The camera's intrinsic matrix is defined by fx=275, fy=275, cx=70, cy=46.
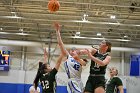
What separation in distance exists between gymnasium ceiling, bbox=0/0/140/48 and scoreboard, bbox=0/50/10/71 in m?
1.48

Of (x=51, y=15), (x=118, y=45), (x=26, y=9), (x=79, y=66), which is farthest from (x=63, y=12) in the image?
(x=79, y=66)

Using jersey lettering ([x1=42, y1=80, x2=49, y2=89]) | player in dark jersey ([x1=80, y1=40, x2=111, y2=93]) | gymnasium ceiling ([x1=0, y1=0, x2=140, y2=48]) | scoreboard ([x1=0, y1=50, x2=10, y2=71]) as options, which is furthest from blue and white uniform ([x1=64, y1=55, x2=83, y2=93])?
scoreboard ([x1=0, y1=50, x2=10, y2=71])

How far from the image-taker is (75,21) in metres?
15.9

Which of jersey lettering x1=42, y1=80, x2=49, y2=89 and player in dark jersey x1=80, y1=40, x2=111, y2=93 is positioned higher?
Result: player in dark jersey x1=80, y1=40, x2=111, y2=93

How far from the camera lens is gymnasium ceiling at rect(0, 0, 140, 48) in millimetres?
14492

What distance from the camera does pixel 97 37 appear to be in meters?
20.5

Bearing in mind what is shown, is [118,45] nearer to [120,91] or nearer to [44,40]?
[44,40]

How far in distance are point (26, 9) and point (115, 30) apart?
6.66 m

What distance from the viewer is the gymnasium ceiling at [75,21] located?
14.5 metres

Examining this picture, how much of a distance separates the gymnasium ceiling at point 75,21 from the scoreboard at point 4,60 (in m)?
1.48

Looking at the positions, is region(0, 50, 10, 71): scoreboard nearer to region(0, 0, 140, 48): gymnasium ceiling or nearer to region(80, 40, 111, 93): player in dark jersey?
region(0, 0, 140, 48): gymnasium ceiling

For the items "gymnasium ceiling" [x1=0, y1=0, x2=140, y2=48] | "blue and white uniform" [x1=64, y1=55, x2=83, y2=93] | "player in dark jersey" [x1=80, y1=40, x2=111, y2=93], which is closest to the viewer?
"player in dark jersey" [x1=80, y1=40, x2=111, y2=93]

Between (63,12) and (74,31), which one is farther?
(74,31)

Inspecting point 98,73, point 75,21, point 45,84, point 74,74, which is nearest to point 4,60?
point 75,21
